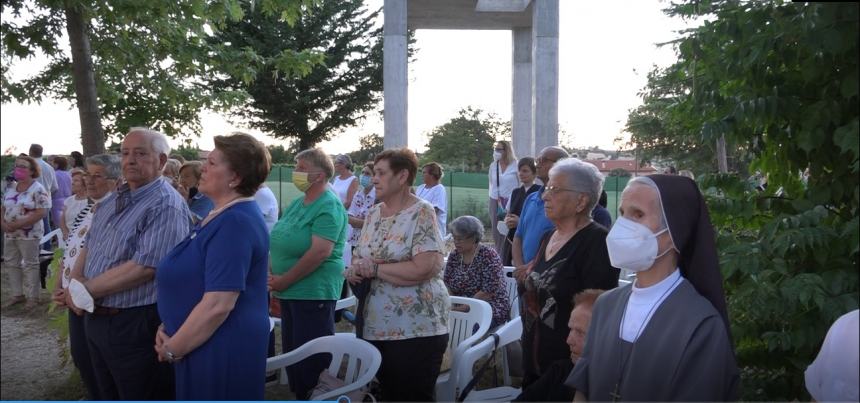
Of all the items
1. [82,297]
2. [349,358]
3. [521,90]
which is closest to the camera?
[82,297]

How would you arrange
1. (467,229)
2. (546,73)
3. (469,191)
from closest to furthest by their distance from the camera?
(467,229), (546,73), (469,191)

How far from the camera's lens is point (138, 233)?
3664mm

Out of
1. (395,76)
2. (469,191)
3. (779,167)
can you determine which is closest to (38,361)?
(779,167)

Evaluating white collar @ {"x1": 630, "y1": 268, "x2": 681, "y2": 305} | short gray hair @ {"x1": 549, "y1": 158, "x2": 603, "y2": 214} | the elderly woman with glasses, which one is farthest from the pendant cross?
short gray hair @ {"x1": 549, "y1": 158, "x2": 603, "y2": 214}

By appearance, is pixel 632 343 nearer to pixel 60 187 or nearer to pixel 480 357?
pixel 480 357

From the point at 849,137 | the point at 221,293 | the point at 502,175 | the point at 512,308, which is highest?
the point at 849,137

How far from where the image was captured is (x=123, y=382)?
362 centimetres

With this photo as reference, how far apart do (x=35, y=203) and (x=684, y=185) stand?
7514 mm

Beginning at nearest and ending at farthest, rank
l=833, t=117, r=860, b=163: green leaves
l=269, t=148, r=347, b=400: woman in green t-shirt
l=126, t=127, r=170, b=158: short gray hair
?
l=833, t=117, r=860, b=163: green leaves, l=126, t=127, r=170, b=158: short gray hair, l=269, t=148, r=347, b=400: woman in green t-shirt

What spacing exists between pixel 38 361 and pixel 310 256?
4.00 m

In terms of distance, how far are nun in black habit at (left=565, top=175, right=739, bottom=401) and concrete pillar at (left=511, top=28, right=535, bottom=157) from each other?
40.4 feet

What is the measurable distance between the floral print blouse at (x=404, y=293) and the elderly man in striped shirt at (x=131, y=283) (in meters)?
1.07

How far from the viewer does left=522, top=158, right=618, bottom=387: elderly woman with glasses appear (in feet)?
11.8

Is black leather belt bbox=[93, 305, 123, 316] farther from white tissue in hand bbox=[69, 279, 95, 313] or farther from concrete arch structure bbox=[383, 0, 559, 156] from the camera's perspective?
concrete arch structure bbox=[383, 0, 559, 156]
